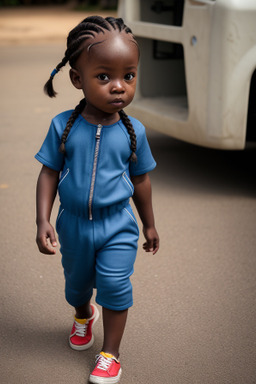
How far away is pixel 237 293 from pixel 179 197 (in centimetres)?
144

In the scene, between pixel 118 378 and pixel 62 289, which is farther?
pixel 62 289

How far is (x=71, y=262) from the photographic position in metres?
2.53

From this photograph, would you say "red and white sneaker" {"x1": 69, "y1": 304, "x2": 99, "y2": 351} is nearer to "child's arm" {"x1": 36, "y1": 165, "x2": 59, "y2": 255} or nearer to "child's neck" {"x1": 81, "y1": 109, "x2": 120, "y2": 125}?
"child's arm" {"x1": 36, "y1": 165, "x2": 59, "y2": 255}

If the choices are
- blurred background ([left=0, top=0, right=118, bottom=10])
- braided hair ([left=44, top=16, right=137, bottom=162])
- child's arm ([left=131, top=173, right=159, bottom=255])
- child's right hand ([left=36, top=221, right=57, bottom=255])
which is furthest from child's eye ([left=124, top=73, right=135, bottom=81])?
blurred background ([left=0, top=0, right=118, bottom=10])

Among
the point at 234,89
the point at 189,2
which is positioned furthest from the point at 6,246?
the point at 189,2

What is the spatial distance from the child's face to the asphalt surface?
3.55ft

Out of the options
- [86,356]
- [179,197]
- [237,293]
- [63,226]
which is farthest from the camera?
[179,197]

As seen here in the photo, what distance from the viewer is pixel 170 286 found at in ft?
10.8

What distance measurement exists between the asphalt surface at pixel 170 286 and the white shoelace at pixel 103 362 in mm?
88

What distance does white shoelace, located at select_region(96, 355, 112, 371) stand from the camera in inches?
99.3

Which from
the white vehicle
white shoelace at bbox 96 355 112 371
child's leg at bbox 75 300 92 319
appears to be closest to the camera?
white shoelace at bbox 96 355 112 371

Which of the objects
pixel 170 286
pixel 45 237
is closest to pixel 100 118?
pixel 45 237

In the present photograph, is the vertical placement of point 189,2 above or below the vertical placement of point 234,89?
above

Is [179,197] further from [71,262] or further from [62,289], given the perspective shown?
[71,262]
